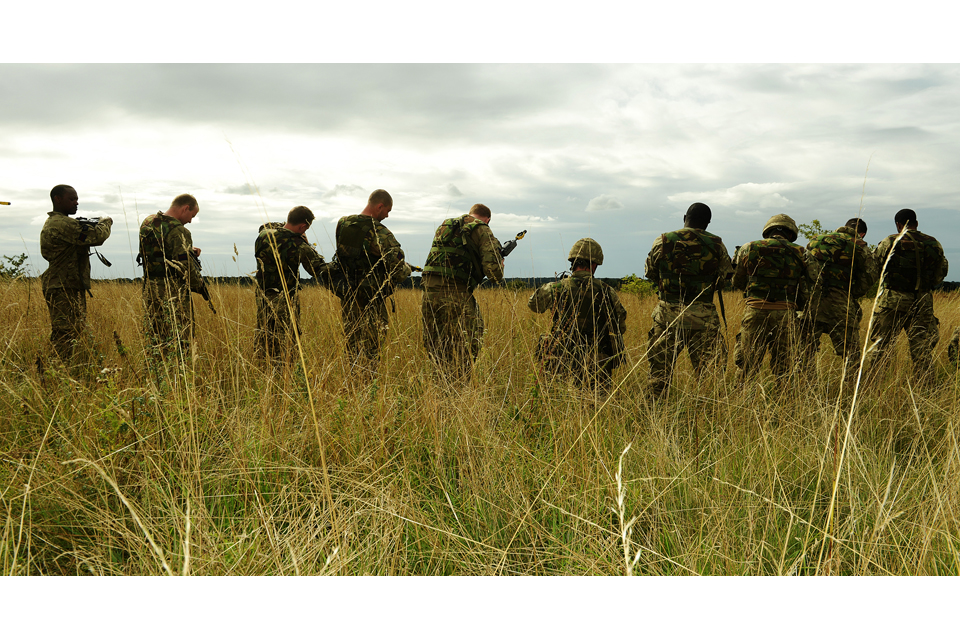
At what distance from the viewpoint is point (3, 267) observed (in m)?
6.54

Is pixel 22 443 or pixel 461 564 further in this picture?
pixel 22 443

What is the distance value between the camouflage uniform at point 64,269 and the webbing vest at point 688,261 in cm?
527

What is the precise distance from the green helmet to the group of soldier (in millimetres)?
11

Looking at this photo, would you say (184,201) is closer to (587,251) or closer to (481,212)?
(481,212)

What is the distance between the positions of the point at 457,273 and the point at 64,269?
376cm

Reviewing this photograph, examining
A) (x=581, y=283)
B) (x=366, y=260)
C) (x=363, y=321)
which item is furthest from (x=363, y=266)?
(x=581, y=283)

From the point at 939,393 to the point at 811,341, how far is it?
1027 mm

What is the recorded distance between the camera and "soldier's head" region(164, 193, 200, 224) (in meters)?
4.80

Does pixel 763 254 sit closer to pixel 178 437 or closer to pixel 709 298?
pixel 709 298

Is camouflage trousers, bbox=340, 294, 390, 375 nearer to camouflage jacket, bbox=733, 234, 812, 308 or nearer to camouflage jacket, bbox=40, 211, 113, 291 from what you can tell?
camouflage jacket, bbox=40, 211, 113, 291

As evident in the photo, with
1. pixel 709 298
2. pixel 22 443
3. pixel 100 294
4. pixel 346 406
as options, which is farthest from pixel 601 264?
pixel 100 294

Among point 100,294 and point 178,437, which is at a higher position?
point 100,294

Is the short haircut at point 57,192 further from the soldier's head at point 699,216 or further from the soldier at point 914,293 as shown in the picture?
the soldier at point 914,293

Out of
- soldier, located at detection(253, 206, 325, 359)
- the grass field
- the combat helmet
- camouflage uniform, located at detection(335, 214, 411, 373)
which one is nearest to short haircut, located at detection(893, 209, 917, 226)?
the combat helmet
